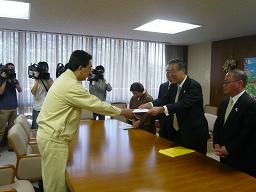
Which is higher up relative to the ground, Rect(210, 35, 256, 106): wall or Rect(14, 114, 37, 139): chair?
Rect(210, 35, 256, 106): wall

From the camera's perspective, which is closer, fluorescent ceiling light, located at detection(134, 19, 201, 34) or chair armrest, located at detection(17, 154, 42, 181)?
chair armrest, located at detection(17, 154, 42, 181)

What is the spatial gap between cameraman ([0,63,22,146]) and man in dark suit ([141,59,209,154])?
3.03m

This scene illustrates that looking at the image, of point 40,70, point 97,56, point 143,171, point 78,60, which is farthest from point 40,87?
point 143,171

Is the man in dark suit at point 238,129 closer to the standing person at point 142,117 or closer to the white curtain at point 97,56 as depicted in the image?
the standing person at point 142,117

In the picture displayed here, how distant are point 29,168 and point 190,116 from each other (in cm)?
168

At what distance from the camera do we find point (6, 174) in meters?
2.25

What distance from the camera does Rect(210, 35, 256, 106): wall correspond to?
5441 mm

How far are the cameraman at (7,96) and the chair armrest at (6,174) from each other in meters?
2.34

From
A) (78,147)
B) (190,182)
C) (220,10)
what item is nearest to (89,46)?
(220,10)

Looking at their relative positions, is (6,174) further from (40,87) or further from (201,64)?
(201,64)

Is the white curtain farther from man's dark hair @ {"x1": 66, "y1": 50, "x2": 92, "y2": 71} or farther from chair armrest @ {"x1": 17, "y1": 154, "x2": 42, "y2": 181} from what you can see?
man's dark hair @ {"x1": 66, "y1": 50, "x2": 92, "y2": 71}

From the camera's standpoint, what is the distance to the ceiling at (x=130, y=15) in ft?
10.3

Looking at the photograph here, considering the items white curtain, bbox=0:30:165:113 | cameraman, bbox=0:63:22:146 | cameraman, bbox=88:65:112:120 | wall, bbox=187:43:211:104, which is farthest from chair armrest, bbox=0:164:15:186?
wall, bbox=187:43:211:104

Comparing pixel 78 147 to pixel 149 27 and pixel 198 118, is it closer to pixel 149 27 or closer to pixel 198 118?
pixel 198 118
